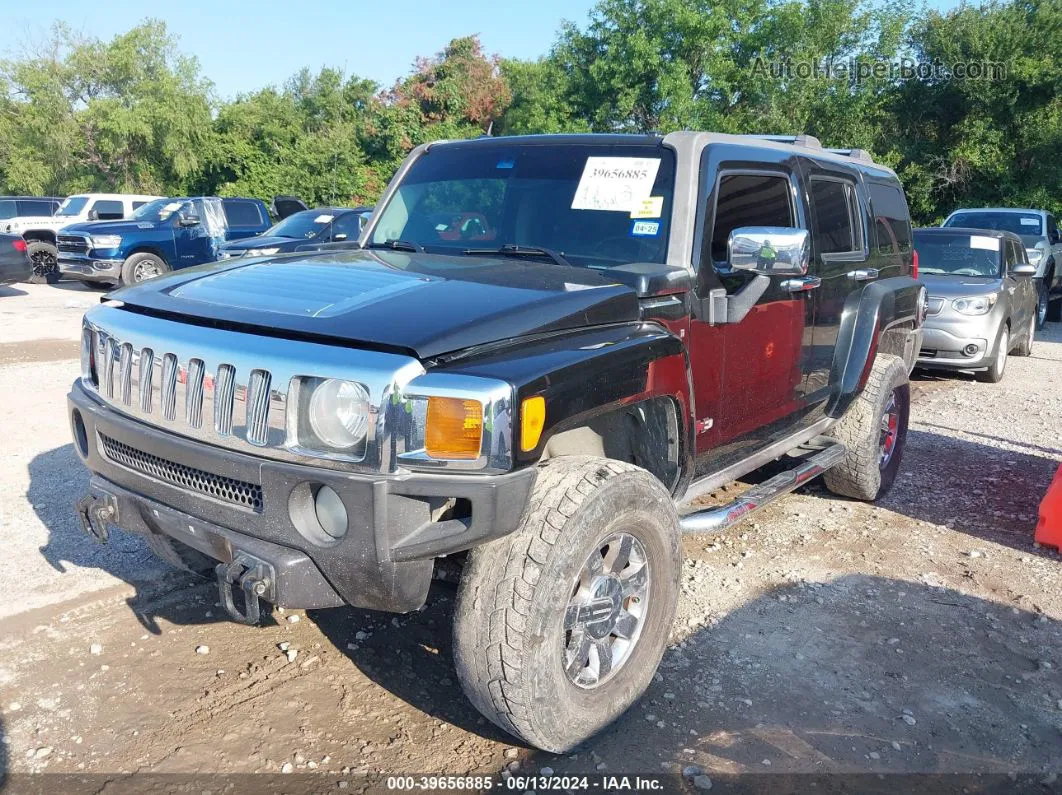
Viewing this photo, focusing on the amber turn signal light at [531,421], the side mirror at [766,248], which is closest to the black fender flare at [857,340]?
the side mirror at [766,248]

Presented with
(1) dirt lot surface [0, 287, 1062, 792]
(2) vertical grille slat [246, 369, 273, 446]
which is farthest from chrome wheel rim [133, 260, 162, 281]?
(2) vertical grille slat [246, 369, 273, 446]

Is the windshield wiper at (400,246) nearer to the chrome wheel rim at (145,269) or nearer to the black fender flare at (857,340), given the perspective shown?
the black fender flare at (857,340)

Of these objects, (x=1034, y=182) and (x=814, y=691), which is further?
(x=1034, y=182)

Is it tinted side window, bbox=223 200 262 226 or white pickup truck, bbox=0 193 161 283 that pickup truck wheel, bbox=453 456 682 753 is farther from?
white pickup truck, bbox=0 193 161 283

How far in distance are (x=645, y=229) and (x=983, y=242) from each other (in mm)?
8536

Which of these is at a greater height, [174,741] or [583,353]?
[583,353]

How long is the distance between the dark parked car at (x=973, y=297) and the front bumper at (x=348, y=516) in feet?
27.1

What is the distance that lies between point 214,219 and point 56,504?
12.5 m

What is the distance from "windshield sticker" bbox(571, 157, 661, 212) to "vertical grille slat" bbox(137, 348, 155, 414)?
5.84 feet

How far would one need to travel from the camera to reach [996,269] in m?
10.3

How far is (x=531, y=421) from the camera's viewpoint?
257cm

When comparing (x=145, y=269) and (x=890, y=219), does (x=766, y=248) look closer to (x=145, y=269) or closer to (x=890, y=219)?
(x=890, y=219)

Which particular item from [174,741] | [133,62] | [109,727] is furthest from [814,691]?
[133,62]

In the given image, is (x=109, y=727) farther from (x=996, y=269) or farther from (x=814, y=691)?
(x=996, y=269)
